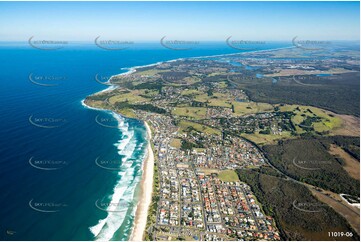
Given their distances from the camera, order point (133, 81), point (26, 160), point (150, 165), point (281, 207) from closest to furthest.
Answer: point (281, 207) < point (26, 160) < point (150, 165) < point (133, 81)

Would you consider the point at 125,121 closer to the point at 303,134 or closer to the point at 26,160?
the point at 26,160

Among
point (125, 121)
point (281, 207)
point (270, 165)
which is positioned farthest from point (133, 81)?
point (281, 207)
